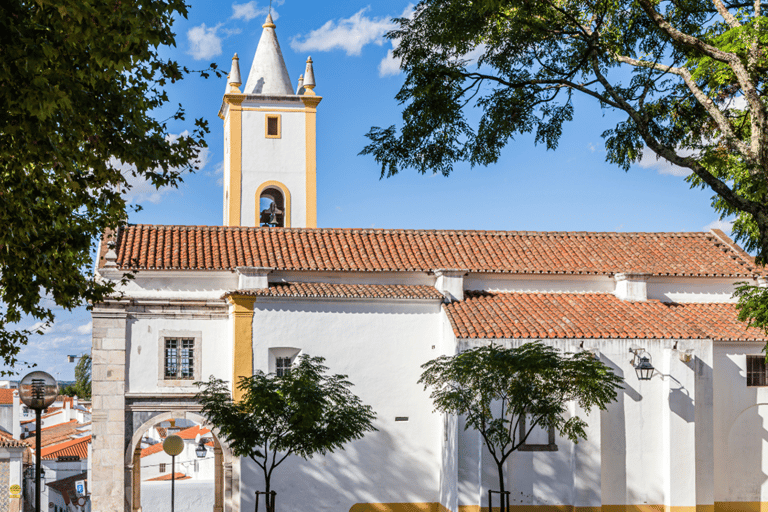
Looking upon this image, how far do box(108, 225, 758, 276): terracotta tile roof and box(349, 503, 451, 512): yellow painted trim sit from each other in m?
5.75

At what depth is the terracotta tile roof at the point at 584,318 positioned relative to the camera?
1964cm

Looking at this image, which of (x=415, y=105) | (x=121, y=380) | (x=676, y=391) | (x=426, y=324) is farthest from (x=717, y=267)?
(x=121, y=380)

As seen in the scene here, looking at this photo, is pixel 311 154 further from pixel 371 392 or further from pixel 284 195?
pixel 371 392

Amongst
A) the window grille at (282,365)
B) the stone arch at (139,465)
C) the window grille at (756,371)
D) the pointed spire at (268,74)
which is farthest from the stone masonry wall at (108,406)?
the window grille at (756,371)

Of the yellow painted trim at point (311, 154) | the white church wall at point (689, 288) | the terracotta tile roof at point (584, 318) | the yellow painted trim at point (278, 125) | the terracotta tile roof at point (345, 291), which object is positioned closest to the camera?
the terracotta tile roof at point (584, 318)

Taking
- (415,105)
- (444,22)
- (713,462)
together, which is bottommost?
(713,462)

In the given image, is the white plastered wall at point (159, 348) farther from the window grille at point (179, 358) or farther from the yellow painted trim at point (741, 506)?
the yellow painted trim at point (741, 506)

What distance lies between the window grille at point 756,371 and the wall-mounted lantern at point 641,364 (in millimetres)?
3070

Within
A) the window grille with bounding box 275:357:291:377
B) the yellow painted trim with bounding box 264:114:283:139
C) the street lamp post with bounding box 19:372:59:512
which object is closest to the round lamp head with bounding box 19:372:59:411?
the street lamp post with bounding box 19:372:59:512

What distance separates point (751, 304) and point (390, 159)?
18.3ft

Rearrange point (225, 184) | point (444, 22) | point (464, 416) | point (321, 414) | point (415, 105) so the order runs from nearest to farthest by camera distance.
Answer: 1. point (444, 22)
2. point (415, 105)
3. point (321, 414)
4. point (464, 416)
5. point (225, 184)

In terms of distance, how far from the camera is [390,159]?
1253cm

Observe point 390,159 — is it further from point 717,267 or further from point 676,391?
point 717,267

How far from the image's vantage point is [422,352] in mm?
20922
